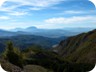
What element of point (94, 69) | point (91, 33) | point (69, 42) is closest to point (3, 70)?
point (94, 69)

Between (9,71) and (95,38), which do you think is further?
(95,38)

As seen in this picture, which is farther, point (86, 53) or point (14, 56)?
point (86, 53)

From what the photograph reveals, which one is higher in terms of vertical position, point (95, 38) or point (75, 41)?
point (95, 38)

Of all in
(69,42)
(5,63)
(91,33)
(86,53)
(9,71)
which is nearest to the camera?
(9,71)

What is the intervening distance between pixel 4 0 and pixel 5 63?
1593mm

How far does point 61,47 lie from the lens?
14150cm

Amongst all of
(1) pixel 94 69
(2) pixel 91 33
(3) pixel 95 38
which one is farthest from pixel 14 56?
(2) pixel 91 33

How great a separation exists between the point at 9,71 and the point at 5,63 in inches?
22.5

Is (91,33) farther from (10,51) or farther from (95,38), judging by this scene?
(10,51)

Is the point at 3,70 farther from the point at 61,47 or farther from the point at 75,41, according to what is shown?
the point at 61,47

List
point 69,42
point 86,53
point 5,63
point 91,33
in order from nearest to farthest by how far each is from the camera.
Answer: point 5,63 < point 86,53 < point 91,33 < point 69,42

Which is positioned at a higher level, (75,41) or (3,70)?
Answer: (3,70)

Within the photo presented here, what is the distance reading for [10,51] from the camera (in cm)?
727

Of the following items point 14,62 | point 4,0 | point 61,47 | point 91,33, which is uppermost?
point 4,0
